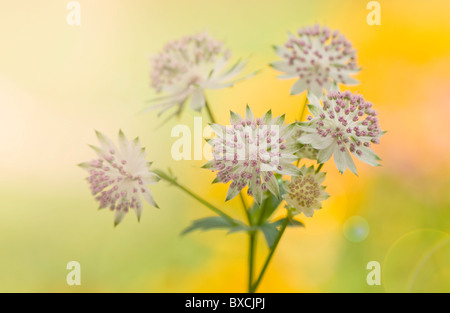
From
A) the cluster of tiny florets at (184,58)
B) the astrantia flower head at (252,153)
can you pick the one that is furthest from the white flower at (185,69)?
the astrantia flower head at (252,153)

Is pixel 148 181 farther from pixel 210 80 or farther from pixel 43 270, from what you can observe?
pixel 43 270

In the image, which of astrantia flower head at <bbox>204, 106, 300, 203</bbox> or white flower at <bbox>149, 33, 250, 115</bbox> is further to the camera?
white flower at <bbox>149, 33, 250, 115</bbox>

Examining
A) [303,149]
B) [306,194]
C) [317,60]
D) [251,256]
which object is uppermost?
[317,60]

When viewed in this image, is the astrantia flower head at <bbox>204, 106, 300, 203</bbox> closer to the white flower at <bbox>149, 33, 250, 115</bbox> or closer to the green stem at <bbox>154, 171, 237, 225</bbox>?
the green stem at <bbox>154, 171, 237, 225</bbox>

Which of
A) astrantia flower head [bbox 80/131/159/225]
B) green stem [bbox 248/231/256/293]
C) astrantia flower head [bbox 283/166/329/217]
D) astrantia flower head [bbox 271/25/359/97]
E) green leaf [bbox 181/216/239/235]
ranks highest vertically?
astrantia flower head [bbox 271/25/359/97]

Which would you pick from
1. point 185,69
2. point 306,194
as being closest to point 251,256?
point 306,194

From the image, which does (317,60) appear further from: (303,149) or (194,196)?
(194,196)

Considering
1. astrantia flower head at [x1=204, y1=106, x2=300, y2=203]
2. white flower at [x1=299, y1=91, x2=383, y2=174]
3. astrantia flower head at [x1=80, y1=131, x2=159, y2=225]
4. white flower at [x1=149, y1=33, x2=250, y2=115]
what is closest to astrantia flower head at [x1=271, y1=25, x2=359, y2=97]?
white flower at [x1=149, y1=33, x2=250, y2=115]
